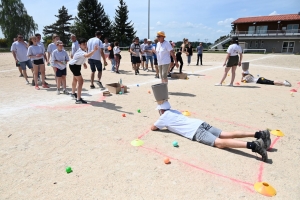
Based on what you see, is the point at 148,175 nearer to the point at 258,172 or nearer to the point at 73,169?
the point at 73,169

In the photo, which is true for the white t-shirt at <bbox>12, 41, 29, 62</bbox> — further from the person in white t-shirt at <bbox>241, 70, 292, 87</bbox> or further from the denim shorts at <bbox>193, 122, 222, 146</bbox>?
the person in white t-shirt at <bbox>241, 70, 292, 87</bbox>

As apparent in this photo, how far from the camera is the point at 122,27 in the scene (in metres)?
51.6

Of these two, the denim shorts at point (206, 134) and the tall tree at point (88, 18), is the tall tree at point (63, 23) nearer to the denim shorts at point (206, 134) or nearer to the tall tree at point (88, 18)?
the tall tree at point (88, 18)

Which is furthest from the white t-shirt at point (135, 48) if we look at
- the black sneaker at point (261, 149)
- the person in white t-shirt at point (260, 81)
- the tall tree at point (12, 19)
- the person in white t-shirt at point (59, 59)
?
the tall tree at point (12, 19)

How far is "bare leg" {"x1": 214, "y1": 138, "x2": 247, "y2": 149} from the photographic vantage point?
10.6 feet

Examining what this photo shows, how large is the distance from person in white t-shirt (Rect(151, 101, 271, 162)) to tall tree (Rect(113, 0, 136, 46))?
50.0 metres

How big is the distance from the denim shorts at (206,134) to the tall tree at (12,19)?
2330 inches

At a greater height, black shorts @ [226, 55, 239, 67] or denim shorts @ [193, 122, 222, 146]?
black shorts @ [226, 55, 239, 67]

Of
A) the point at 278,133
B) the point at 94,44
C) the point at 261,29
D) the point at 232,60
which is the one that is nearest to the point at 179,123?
the point at 278,133

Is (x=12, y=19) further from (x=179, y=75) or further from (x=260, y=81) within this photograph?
(x=260, y=81)

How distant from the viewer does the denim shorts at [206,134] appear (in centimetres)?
362

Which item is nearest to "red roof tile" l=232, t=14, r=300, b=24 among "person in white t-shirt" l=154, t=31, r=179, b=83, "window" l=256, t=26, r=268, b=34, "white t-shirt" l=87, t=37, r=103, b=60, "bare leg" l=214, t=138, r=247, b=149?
"window" l=256, t=26, r=268, b=34

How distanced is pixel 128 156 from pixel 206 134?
1418 mm

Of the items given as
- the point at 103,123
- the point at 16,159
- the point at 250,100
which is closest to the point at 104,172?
the point at 16,159
